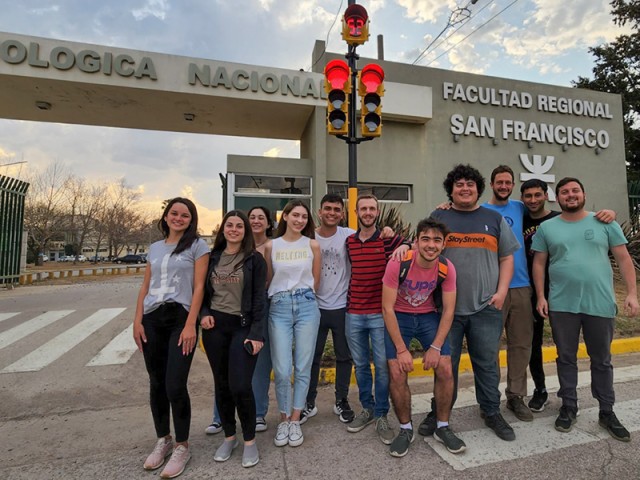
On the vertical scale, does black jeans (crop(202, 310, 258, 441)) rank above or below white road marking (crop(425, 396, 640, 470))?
above

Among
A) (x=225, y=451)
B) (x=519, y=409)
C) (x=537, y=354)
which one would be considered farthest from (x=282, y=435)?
(x=537, y=354)

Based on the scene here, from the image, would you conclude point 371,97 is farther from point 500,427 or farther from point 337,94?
point 500,427

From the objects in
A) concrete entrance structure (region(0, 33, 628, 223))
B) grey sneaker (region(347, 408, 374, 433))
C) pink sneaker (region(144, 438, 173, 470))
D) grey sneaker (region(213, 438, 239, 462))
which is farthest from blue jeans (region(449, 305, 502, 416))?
concrete entrance structure (region(0, 33, 628, 223))

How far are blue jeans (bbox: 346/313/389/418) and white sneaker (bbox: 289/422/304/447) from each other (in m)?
0.65

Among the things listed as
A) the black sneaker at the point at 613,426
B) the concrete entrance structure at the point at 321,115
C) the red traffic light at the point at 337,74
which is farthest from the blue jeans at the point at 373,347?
the concrete entrance structure at the point at 321,115

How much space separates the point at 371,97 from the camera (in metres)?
5.23

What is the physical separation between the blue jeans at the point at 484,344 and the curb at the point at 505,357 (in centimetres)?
111

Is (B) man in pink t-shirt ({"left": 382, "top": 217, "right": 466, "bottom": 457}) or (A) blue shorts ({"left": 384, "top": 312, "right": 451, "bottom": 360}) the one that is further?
(A) blue shorts ({"left": 384, "top": 312, "right": 451, "bottom": 360})

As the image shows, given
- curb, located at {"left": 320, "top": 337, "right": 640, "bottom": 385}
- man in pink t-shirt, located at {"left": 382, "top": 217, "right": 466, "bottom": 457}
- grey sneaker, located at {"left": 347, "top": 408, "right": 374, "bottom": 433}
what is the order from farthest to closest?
curb, located at {"left": 320, "top": 337, "right": 640, "bottom": 385}
grey sneaker, located at {"left": 347, "top": 408, "right": 374, "bottom": 433}
man in pink t-shirt, located at {"left": 382, "top": 217, "right": 466, "bottom": 457}

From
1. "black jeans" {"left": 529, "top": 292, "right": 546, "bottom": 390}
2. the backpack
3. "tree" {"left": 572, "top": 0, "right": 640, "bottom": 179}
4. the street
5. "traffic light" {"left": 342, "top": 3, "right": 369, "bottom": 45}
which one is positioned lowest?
the street

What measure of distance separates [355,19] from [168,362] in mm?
5075

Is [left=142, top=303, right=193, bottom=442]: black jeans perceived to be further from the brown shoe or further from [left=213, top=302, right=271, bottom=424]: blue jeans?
the brown shoe

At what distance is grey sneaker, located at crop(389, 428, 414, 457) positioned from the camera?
2.70m

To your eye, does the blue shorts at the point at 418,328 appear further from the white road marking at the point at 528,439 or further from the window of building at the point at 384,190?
the window of building at the point at 384,190
